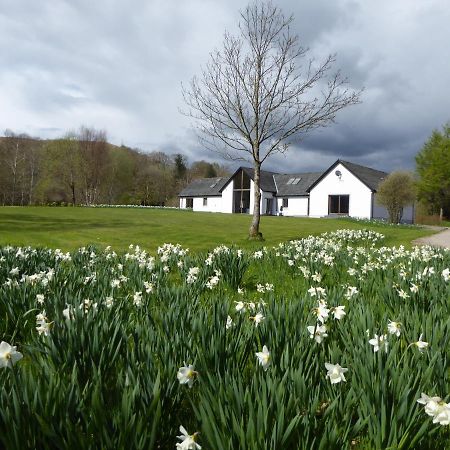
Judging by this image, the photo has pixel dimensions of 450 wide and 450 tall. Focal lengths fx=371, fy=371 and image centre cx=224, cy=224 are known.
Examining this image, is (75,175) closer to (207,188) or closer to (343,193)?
(207,188)

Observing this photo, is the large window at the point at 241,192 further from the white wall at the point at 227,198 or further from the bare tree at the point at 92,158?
the bare tree at the point at 92,158

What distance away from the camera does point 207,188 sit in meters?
59.8

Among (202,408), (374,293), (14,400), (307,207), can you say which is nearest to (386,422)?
(202,408)

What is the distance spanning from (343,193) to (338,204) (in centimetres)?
228

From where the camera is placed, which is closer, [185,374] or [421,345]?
[185,374]

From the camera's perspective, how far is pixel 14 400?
1.53 metres

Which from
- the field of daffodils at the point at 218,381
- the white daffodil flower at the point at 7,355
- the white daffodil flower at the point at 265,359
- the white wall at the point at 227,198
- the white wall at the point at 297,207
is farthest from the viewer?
the white wall at the point at 227,198

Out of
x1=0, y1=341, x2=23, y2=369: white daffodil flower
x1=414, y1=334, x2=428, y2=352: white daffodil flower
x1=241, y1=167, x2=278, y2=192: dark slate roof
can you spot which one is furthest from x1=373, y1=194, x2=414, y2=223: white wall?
x1=0, y1=341, x2=23, y2=369: white daffodil flower

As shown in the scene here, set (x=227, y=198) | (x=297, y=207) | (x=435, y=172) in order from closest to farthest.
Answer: (x=435, y=172)
(x=297, y=207)
(x=227, y=198)

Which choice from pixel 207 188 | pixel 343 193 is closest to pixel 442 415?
pixel 343 193

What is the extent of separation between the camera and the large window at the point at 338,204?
45.2 metres

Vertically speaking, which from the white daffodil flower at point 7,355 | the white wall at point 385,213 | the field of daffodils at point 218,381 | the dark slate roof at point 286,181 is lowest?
the field of daffodils at point 218,381

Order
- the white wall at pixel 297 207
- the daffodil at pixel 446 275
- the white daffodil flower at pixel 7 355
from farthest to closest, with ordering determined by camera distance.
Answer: the white wall at pixel 297 207 < the daffodil at pixel 446 275 < the white daffodil flower at pixel 7 355

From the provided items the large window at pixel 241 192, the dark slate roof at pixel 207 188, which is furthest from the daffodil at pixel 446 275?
the dark slate roof at pixel 207 188
